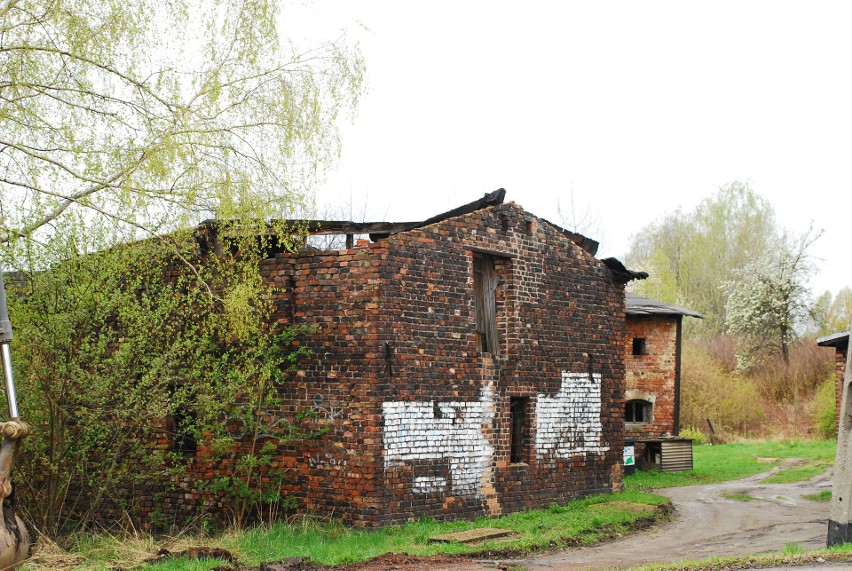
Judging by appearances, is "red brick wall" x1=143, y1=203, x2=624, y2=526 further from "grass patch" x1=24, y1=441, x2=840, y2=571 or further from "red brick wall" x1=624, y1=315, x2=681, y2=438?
"red brick wall" x1=624, y1=315, x2=681, y2=438

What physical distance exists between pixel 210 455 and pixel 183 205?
423 centimetres

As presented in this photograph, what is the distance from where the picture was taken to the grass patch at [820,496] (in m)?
18.6

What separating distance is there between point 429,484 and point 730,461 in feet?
52.0

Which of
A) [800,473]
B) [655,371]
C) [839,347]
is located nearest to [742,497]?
[839,347]

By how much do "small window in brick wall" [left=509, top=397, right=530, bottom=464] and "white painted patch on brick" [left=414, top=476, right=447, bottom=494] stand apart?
2035mm

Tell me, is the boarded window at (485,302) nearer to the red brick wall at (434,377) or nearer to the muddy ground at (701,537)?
the red brick wall at (434,377)

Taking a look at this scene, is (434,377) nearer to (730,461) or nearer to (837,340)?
(837,340)

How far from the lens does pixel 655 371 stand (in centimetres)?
2573

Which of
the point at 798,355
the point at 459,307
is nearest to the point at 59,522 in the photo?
the point at 459,307

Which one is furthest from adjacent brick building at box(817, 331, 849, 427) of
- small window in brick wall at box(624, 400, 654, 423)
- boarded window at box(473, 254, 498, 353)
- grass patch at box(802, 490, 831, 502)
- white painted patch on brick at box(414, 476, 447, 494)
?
white painted patch on brick at box(414, 476, 447, 494)

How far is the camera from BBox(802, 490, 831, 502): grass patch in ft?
60.9

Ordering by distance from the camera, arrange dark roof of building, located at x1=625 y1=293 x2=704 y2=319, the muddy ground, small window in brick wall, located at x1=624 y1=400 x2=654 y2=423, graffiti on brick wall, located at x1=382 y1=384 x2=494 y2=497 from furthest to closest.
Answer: small window in brick wall, located at x1=624 y1=400 x2=654 y2=423 < dark roof of building, located at x1=625 y1=293 x2=704 y2=319 < graffiti on brick wall, located at x1=382 y1=384 x2=494 y2=497 < the muddy ground

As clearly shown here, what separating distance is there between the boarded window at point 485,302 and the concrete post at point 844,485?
543 cm

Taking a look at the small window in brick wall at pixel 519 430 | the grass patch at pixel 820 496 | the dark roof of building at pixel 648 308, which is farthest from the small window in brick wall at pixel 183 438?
the dark roof of building at pixel 648 308
